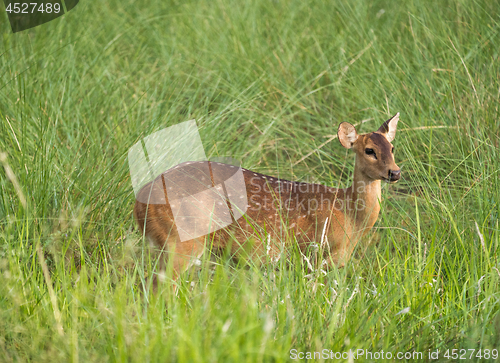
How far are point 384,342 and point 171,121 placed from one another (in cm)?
241

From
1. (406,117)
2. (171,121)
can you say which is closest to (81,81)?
(171,121)

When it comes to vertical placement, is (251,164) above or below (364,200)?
above

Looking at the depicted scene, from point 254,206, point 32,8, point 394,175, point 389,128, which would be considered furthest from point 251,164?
point 32,8

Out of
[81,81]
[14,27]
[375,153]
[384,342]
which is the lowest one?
[384,342]

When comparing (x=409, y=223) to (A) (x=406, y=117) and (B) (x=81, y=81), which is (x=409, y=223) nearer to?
(A) (x=406, y=117)

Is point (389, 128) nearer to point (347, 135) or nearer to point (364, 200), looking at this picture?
point (347, 135)

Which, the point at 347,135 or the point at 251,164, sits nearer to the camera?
the point at 347,135

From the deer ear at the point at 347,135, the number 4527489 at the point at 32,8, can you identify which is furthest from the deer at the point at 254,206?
the number 4527489 at the point at 32,8

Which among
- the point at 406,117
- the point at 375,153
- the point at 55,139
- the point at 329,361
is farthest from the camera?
the point at 406,117

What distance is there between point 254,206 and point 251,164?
82 centimetres

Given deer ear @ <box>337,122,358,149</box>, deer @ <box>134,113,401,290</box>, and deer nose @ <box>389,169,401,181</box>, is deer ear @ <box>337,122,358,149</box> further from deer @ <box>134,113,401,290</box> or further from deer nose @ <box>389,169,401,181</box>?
deer nose @ <box>389,169,401,181</box>

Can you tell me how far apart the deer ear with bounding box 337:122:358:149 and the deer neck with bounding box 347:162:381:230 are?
0.15 m

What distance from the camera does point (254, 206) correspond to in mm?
3215

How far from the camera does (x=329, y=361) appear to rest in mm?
1993
